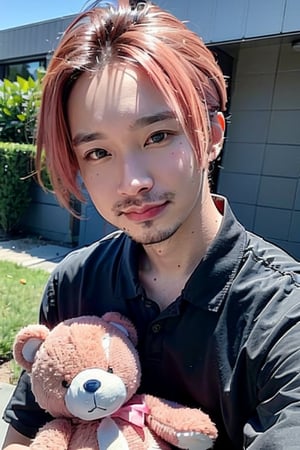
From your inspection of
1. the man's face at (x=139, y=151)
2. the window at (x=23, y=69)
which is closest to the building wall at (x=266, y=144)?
the man's face at (x=139, y=151)

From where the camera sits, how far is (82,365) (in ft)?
3.22

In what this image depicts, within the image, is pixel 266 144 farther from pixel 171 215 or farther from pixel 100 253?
pixel 171 215

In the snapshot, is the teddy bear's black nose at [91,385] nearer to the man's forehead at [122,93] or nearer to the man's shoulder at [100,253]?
the man's shoulder at [100,253]

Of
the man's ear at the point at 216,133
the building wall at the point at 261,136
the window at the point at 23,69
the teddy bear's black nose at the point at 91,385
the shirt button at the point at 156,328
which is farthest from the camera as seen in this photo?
the window at the point at 23,69

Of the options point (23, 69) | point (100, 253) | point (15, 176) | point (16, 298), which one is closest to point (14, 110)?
point (15, 176)

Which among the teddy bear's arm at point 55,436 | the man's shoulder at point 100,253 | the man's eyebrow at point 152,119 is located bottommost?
the teddy bear's arm at point 55,436

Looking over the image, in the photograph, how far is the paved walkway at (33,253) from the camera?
5184 mm

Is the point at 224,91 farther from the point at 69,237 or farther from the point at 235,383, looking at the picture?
the point at 69,237

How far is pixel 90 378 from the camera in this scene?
0.96 metres

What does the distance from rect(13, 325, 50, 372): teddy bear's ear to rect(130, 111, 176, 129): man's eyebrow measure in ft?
1.78

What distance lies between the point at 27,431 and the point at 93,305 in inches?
14.5

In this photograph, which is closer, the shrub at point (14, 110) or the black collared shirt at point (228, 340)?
the black collared shirt at point (228, 340)

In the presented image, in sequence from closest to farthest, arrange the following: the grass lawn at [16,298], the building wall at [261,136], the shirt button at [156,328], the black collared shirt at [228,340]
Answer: the black collared shirt at [228,340]
the shirt button at [156,328]
the grass lawn at [16,298]
the building wall at [261,136]

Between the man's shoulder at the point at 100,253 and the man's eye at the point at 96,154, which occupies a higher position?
the man's eye at the point at 96,154
